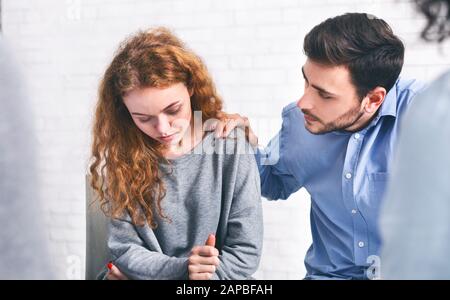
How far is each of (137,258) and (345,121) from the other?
753 mm

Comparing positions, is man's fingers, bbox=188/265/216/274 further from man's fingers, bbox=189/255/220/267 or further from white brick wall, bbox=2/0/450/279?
white brick wall, bbox=2/0/450/279

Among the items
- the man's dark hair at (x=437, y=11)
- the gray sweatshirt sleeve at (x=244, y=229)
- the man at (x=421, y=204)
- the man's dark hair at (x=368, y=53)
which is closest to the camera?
the man at (x=421, y=204)

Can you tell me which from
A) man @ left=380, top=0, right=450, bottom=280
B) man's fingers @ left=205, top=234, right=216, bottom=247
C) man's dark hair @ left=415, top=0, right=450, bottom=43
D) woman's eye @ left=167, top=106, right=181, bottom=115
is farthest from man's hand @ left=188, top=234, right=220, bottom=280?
man @ left=380, top=0, right=450, bottom=280

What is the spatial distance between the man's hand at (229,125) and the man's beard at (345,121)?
20cm

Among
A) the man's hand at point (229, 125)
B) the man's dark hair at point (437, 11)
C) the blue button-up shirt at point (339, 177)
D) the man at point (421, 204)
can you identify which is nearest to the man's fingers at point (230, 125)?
the man's hand at point (229, 125)

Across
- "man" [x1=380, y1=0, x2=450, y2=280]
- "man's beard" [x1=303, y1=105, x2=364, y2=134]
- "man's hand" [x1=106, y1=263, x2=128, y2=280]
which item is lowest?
"man's hand" [x1=106, y1=263, x2=128, y2=280]

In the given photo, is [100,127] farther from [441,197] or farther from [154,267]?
[441,197]

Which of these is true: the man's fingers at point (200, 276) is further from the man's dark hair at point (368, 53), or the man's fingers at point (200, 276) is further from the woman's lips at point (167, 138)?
the man's dark hair at point (368, 53)

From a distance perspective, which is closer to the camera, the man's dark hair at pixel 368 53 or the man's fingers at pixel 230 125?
the man's dark hair at pixel 368 53

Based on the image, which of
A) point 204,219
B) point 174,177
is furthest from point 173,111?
point 204,219

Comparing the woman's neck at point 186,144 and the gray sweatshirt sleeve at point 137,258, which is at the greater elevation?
the woman's neck at point 186,144

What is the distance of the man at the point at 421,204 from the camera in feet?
2.73

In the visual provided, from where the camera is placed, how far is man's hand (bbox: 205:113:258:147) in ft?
6.65

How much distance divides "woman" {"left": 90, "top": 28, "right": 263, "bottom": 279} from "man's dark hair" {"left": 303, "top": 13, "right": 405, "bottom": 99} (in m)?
0.39
